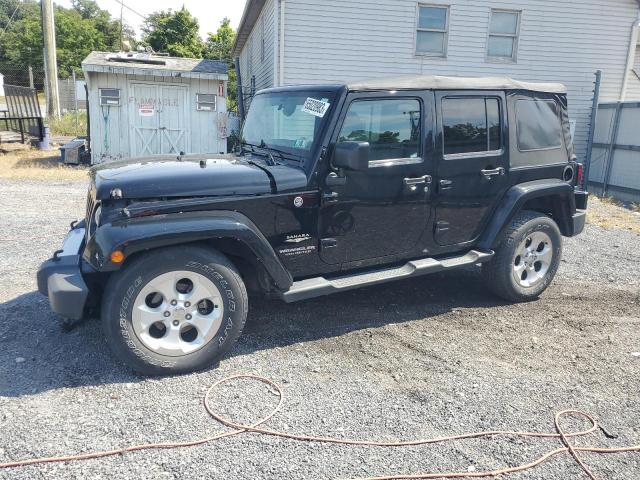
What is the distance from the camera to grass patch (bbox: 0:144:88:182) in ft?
40.0

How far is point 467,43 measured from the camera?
46.4ft

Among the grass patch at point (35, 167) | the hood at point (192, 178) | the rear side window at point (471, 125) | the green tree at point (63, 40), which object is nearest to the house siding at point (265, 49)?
the grass patch at point (35, 167)

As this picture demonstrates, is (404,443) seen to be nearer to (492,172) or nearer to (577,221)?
(492,172)

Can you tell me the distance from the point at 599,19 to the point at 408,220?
13848 millimetres

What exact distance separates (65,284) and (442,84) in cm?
324

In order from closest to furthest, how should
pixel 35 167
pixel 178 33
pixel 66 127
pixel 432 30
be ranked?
pixel 35 167 < pixel 432 30 < pixel 66 127 < pixel 178 33

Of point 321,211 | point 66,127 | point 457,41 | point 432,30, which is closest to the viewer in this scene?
point 321,211

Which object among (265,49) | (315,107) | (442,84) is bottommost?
(315,107)

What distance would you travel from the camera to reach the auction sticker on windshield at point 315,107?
4059 millimetres

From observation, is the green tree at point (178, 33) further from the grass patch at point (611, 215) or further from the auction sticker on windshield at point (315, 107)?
the auction sticker on windshield at point (315, 107)

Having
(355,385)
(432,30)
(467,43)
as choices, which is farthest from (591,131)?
(355,385)

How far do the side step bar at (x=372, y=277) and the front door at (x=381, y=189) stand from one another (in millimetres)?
139

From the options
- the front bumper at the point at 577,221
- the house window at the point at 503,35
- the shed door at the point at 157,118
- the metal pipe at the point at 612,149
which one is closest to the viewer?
the front bumper at the point at 577,221

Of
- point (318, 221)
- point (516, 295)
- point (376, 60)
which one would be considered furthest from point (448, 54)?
point (318, 221)
